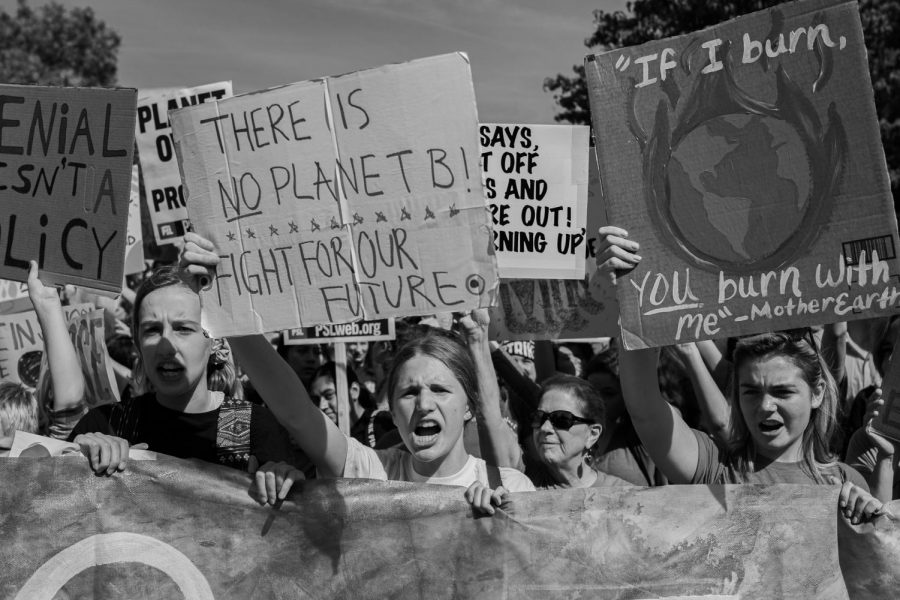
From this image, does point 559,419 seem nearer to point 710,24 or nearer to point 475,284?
point 475,284

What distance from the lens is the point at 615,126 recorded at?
122 inches

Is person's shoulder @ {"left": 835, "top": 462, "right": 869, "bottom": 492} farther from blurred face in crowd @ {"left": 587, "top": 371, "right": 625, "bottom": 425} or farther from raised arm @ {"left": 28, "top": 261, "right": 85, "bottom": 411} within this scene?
raised arm @ {"left": 28, "top": 261, "right": 85, "bottom": 411}

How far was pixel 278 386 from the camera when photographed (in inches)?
122

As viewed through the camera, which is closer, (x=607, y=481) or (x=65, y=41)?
(x=607, y=481)

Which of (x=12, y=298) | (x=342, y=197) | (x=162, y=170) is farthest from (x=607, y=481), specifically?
(x=12, y=298)

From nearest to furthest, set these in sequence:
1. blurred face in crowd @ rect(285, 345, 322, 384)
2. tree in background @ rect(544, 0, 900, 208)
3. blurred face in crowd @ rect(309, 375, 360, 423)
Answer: blurred face in crowd @ rect(309, 375, 360, 423) < blurred face in crowd @ rect(285, 345, 322, 384) < tree in background @ rect(544, 0, 900, 208)

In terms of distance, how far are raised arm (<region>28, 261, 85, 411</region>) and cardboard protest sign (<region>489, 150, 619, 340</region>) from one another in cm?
214

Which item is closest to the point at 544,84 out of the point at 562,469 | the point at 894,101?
the point at 894,101

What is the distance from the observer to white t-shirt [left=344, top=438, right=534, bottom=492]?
3351 millimetres

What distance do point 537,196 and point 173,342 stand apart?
212 cm

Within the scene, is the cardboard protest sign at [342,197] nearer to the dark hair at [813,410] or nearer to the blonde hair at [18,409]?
the dark hair at [813,410]

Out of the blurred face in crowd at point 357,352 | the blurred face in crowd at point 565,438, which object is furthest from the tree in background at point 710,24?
the blurred face in crowd at point 565,438

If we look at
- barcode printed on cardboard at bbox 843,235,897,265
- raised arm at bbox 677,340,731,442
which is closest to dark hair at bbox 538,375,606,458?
raised arm at bbox 677,340,731,442

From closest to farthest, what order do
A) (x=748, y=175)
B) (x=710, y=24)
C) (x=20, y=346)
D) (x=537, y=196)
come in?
(x=748, y=175) < (x=537, y=196) < (x=20, y=346) < (x=710, y=24)
